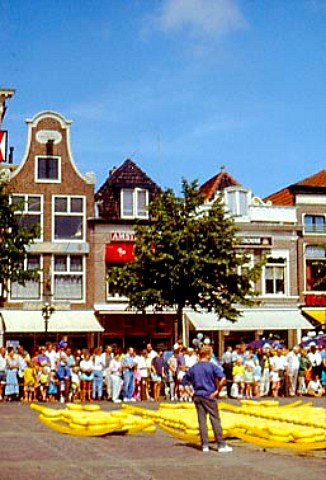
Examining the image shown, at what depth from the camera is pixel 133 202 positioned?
149 feet

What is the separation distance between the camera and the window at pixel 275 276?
153 feet

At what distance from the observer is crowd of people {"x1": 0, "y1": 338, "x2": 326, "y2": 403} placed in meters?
27.2

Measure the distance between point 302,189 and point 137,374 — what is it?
22.2 meters

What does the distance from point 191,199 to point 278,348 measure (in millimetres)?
8505

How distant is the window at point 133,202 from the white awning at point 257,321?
5594 mm

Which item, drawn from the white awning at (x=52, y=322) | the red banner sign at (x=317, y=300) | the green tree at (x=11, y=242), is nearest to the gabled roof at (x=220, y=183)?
the red banner sign at (x=317, y=300)

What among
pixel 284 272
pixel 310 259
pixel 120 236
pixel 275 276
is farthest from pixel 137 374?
pixel 310 259

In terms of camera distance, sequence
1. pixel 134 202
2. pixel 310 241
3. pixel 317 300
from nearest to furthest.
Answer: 1. pixel 134 202
2. pixel 317 300
3. pixel 310 241

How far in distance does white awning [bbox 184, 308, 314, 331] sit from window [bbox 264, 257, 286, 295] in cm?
109

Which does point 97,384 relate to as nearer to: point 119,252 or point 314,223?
point 119,252

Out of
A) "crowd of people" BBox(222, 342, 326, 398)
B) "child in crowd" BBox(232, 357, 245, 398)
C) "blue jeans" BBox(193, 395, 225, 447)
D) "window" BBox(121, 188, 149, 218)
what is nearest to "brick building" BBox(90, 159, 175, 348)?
"window" BBox(121, 188, 149, 218)

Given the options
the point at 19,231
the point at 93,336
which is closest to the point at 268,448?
the point at 19,231

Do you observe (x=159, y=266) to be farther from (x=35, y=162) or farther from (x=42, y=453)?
(x=42, y=453)

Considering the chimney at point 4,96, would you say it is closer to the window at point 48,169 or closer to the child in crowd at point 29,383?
the window at point 48,169
